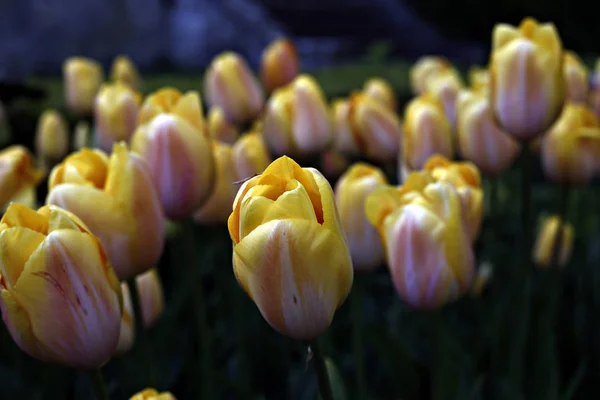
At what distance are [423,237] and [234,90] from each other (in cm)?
118

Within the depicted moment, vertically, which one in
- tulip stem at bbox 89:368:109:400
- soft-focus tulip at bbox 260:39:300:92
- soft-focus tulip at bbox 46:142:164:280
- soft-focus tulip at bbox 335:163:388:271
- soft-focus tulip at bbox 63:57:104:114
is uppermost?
soft-focus tulip at bbox 46:142:164:280

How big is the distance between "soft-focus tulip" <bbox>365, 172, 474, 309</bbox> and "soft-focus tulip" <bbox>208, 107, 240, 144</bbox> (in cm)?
104

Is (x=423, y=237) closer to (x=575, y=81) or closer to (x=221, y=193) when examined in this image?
(x=221, y=193)

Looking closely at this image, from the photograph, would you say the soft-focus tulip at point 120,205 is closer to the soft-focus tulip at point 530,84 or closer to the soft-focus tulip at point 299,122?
the soft-focus tulip at point 530,84

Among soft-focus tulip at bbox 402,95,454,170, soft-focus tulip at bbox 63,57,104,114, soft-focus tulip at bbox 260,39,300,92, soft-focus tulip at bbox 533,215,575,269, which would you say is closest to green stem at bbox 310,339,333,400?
soft-focus tulip at bbox 402,95,454,170

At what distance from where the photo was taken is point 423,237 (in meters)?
1.01

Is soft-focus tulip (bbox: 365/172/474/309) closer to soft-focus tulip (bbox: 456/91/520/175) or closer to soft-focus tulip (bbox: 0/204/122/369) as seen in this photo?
soft-focus tulip (bbox: 0/204/122/369)

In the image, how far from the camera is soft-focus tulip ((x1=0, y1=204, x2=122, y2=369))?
0.75 meters

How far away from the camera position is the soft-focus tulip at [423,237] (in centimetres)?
101

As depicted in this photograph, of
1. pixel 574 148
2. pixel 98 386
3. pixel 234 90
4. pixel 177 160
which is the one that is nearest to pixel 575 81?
pixel 574 148

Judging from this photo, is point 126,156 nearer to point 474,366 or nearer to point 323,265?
point 323,265

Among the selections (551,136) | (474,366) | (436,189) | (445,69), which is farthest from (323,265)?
(445,69)

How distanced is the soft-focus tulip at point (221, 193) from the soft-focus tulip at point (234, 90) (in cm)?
59

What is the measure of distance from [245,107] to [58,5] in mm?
7743
